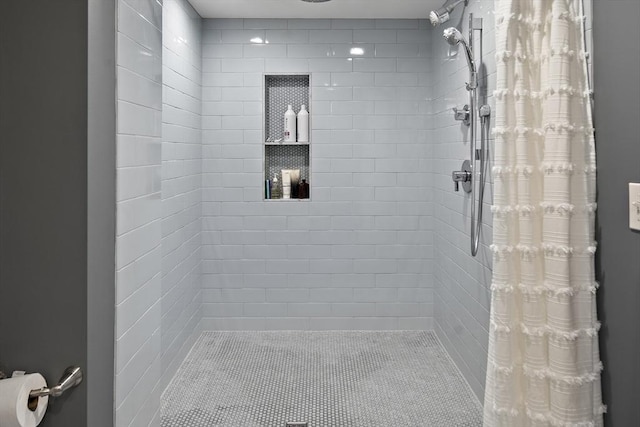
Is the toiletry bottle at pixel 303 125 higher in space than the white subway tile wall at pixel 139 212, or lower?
higher

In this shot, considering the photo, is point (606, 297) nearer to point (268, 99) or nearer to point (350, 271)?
point (350, 271)

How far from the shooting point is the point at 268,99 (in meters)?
4.46

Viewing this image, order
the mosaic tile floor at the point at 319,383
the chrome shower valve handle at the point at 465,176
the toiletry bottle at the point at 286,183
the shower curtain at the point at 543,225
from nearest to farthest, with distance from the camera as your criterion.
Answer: the shower curtain at the point at 543,225 → the mosaic tile floor at the point at 319,383 → the chrome shower valve handle at the point at 465,176 → the toiletry bottle at the point at 286,183

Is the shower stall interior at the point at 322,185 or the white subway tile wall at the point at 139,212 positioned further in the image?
the shower stall interior at the point at 322,185

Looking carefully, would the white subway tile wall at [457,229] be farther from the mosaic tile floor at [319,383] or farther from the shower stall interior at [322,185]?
the mosaic tile floor at [319,383]

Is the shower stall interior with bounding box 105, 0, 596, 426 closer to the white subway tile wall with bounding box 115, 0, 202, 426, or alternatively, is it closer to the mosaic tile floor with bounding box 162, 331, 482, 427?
the mosaic tile floor with bounding box 162, 331, 482, 427

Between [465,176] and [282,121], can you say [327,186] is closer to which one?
[282,121]

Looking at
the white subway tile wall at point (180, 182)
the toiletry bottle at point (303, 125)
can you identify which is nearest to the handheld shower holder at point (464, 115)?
the toiletry bottle at point (303, 125)
